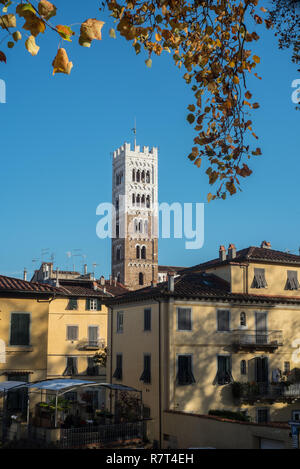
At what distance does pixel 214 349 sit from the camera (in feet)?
112

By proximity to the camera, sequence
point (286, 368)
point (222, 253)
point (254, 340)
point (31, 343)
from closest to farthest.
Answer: point (31, 343)
point (254, 340)
point (286, 368)
point (222, 253)

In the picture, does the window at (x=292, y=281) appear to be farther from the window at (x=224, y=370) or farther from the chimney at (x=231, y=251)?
the window at (x=224, y=370)

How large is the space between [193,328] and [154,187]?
296 feet

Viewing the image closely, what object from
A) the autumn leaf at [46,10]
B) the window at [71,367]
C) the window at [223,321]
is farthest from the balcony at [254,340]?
the autumn leaf at [46,10]

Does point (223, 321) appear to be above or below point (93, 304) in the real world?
below

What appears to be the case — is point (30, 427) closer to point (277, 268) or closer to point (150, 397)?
point (150, 397)

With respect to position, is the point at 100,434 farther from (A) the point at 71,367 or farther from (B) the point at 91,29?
(B) the point at 91,29

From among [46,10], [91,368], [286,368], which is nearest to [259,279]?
[286,368]

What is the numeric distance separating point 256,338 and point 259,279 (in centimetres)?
429

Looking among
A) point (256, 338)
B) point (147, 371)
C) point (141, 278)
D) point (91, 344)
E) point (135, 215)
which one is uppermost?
point (135, 215)

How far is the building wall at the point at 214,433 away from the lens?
2309 cm

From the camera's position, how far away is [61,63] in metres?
5.63

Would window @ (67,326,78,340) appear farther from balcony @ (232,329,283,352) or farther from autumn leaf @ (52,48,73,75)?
autumn leaf @ (52,48,73,75)
